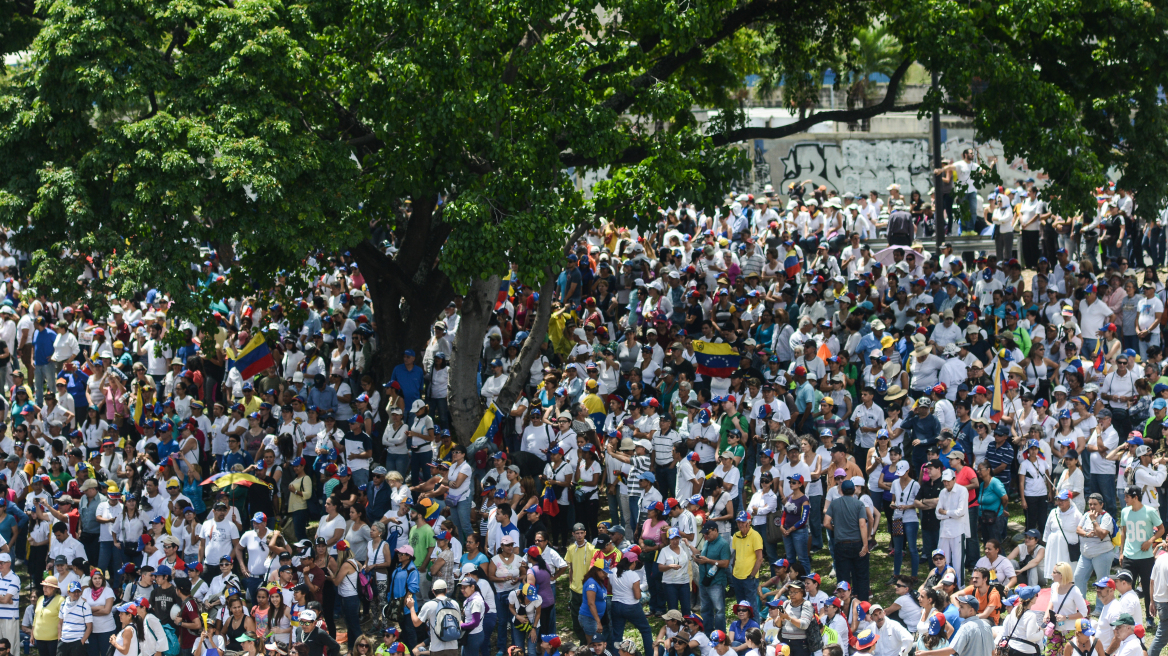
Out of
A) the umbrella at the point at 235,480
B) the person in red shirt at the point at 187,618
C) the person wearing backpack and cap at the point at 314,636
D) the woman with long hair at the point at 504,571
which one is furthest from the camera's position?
the umbrella at the point at 235,480

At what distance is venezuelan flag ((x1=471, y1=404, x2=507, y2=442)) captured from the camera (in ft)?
57.3

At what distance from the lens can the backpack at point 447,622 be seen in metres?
Result: 13.0

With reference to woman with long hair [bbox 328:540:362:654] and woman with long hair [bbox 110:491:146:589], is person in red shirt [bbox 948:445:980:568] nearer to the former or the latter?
woman with long hair [bbox 328:540:362:654]

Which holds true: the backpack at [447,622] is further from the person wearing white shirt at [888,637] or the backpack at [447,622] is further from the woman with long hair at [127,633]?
the person wearing white shirt at [888,637]

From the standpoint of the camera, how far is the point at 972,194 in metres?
27.1

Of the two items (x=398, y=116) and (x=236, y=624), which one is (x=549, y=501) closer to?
(x=236, y=624)

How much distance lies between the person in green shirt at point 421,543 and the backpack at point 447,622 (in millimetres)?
1317

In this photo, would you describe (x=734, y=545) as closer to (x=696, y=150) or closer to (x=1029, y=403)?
(x=1029, y=403)

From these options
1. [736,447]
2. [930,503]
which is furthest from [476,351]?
[930,503]

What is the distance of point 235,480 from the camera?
16.2 m

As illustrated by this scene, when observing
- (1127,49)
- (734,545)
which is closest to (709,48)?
(1127,49)

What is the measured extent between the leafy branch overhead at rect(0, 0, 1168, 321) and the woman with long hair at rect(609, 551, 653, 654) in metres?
3.80

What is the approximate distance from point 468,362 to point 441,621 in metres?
6.10

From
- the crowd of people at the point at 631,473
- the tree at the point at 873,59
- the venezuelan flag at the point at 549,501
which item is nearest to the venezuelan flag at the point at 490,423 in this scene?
the crowd of people at the point at 631,473
